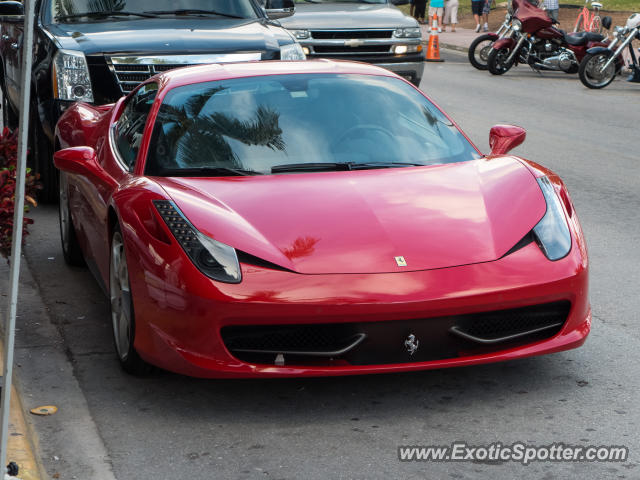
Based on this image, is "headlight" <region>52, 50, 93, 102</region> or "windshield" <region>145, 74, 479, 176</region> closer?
"windshield" <region>145, 74, 479, 176</region>

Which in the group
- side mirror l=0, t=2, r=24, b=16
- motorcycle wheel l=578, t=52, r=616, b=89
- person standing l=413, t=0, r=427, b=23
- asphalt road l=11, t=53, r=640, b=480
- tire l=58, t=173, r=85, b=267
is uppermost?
side mirror l=0, t=2, r=24, b=16

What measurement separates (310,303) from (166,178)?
127 cm

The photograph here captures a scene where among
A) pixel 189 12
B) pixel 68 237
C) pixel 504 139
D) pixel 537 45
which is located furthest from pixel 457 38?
pixel 504 139

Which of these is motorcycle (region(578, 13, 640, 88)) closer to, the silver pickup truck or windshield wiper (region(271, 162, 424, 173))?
the silver pickup truck

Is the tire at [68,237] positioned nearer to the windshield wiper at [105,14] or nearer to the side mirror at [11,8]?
the windshield wiper at [105,14]

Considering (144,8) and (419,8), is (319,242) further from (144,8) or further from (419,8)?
(419,8)

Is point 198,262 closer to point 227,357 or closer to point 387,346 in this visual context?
point 227,357

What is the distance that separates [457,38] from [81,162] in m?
26.3

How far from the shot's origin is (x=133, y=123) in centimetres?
620

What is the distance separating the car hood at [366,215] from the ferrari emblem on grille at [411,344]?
0.28 metres

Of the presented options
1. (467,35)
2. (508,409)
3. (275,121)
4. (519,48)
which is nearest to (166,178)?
(275,121)

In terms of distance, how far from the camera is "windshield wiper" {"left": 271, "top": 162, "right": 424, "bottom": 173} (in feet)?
18.1

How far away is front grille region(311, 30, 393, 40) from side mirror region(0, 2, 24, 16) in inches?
259

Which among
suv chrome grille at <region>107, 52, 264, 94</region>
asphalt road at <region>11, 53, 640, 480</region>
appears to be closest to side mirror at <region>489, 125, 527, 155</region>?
asphalt road at <region>11, 53, 640, 480</region>
